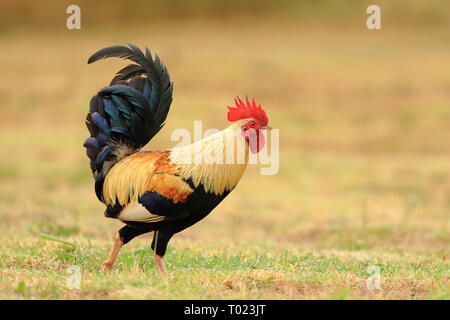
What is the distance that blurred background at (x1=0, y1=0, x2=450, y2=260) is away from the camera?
567 inches

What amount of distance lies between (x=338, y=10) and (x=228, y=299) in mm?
42319

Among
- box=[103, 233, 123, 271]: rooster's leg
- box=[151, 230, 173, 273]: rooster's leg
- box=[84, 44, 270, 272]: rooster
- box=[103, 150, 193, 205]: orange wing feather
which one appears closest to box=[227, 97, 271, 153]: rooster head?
box=[84, 44, 270, 272]: rooster

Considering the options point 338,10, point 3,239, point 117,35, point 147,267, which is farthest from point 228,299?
point 338,10

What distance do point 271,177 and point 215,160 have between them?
12206mm

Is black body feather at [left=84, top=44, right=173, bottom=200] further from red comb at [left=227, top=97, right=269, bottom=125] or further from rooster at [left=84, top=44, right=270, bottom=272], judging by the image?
red comb at [left=227, top=97, right=269, bottom=125]

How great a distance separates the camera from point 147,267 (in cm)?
806

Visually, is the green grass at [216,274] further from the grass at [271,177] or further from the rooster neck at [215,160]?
the rooster neck at [215,160]

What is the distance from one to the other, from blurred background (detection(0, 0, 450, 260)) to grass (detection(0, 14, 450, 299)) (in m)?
0.08

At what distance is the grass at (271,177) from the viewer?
748 centimetres

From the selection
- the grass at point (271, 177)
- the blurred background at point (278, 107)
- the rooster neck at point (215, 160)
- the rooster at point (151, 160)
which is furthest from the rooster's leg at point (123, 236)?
the blurred background at point (278, 107)

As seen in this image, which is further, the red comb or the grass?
the red comb

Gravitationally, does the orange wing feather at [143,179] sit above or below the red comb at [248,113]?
below

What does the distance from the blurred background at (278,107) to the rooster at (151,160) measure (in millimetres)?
3521

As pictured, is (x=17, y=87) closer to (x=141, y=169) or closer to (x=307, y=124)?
(x=307, y=124)
